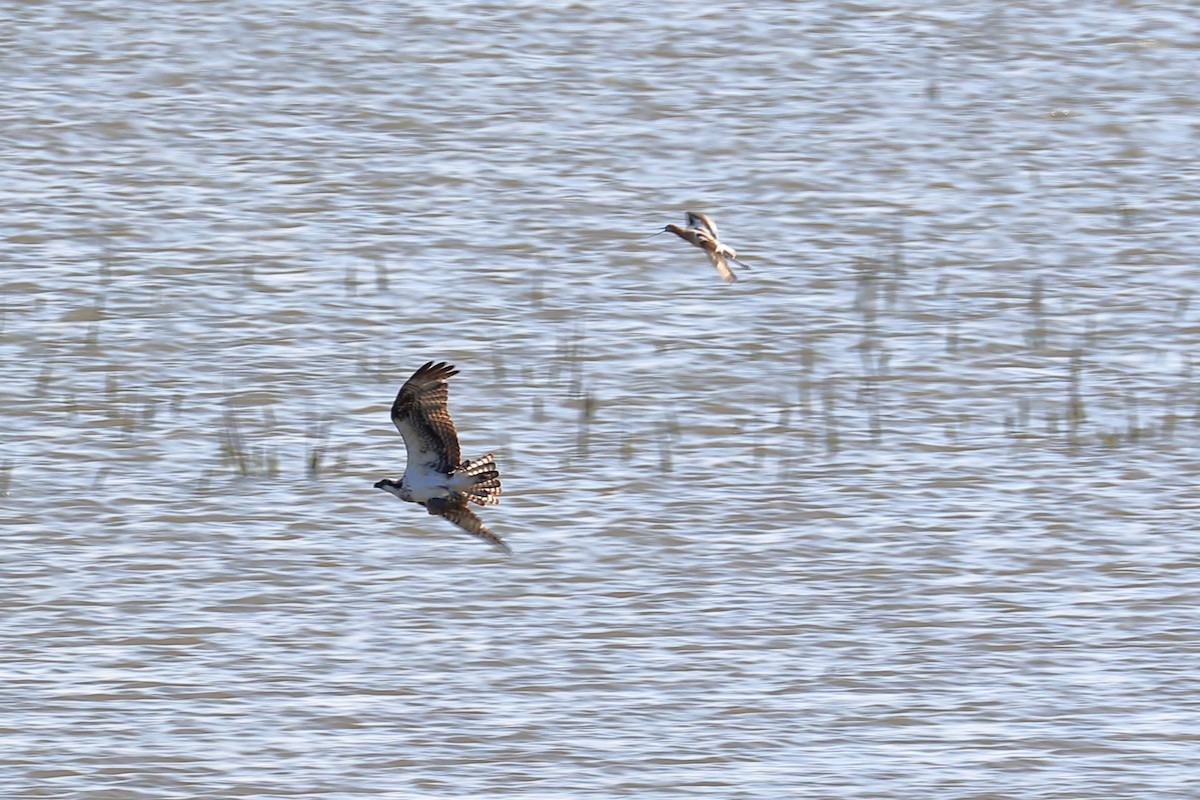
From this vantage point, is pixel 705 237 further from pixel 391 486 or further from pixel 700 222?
pixel 391 486

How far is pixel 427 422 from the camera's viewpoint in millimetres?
10266

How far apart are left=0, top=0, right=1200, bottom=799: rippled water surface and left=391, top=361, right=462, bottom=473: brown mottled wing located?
868mm

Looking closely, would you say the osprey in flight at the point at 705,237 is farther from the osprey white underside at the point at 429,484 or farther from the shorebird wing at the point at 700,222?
the osprey white underside at the point at 429,484

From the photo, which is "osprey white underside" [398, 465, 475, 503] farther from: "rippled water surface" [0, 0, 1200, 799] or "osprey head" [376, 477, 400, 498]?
"rippled water surface" [0, 0, 1200, 799]

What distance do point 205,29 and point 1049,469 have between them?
10832mm

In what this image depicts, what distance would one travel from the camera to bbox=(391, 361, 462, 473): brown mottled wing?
10.1 meters

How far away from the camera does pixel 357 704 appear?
33.6ft

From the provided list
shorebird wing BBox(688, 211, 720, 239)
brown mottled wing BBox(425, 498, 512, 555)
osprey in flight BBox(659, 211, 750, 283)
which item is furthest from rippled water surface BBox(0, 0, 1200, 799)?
shorebird wing BBox(688, 211, 720, 239)

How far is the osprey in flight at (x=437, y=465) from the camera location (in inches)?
400

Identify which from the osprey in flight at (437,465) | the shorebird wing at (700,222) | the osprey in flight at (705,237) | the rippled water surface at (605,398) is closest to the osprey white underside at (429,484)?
the osprey in flight at (437,465)

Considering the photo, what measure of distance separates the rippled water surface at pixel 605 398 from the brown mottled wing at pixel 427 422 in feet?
2.85

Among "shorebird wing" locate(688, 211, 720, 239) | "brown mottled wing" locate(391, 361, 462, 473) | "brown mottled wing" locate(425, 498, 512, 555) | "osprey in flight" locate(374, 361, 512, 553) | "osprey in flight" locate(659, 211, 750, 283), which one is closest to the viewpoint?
"brown mottled wing" locate(391, 361, 462, 473)

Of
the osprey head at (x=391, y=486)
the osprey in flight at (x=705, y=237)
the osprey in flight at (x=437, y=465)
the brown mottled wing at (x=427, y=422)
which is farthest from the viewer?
the osprey in flight at (x=705, y=237)

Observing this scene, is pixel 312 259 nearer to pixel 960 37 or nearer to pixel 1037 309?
pixel 1037 309
